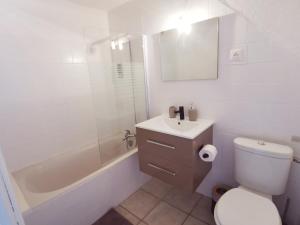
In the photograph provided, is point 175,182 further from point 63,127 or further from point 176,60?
point 63,127

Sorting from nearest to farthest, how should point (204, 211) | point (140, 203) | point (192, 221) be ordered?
point (192, 221)
point (204, 211)
point (140, 203)

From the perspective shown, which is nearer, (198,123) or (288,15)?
(288,15)

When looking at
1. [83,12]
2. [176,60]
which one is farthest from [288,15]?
[83,12]

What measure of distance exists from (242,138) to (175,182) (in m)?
0.72

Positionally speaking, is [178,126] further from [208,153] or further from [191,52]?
[191,52]

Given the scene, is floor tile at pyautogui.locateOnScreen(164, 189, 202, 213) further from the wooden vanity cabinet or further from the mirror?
the mirror

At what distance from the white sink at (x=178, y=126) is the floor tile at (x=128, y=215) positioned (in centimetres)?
93

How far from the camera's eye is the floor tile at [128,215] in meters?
1.63

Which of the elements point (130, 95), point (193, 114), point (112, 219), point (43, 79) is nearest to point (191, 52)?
point (193, 114)

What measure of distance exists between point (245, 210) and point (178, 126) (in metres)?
0.91

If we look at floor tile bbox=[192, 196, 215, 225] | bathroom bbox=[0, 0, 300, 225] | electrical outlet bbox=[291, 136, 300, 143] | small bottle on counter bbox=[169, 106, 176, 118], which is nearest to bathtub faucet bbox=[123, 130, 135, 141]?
bathroom bbox=[0, 0, 300, 225]

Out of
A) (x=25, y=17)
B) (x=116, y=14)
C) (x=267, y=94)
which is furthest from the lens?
(x=116, y=14)

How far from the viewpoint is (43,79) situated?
178cm

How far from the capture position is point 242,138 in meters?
1.46
